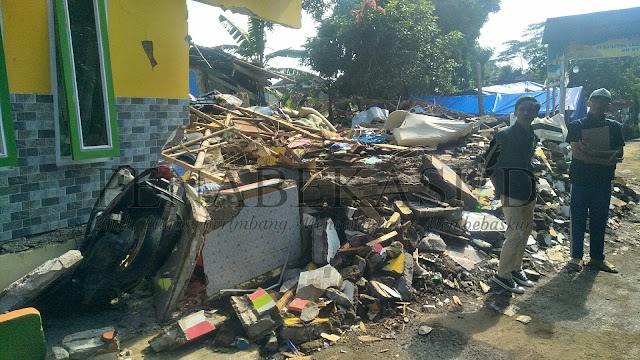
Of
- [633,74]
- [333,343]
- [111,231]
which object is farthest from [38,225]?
[633,74]

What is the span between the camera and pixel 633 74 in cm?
2970

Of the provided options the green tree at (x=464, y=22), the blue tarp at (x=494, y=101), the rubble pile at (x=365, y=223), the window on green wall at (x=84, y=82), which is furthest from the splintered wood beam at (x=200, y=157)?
the green tree at (x=464, y=22)

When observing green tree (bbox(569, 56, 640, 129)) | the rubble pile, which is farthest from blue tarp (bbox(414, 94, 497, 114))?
green tree (bbox(569, 56, 640, 129))

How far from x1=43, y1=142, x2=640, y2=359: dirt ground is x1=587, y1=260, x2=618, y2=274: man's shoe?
0.24 m

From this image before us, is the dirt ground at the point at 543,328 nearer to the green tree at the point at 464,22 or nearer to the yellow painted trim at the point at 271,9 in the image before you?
the yellow painted trim at the point at 271,9

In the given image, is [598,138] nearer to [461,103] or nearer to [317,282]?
[317,282]

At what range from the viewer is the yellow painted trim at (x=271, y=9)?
215 inches

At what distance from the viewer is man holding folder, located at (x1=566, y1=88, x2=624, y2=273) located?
17.5 feet

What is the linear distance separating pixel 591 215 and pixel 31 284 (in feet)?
20.1

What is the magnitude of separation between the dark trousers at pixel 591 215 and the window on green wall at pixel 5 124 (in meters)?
6.22

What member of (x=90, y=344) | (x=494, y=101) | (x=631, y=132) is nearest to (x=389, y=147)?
(x=90, y=344)

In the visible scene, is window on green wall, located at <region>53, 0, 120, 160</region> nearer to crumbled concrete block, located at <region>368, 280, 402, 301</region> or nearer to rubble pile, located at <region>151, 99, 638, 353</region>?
rubble pile, located at <region>151, 99, 638, 353</region>

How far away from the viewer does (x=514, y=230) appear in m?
4.91

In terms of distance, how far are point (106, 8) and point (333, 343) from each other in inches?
161
